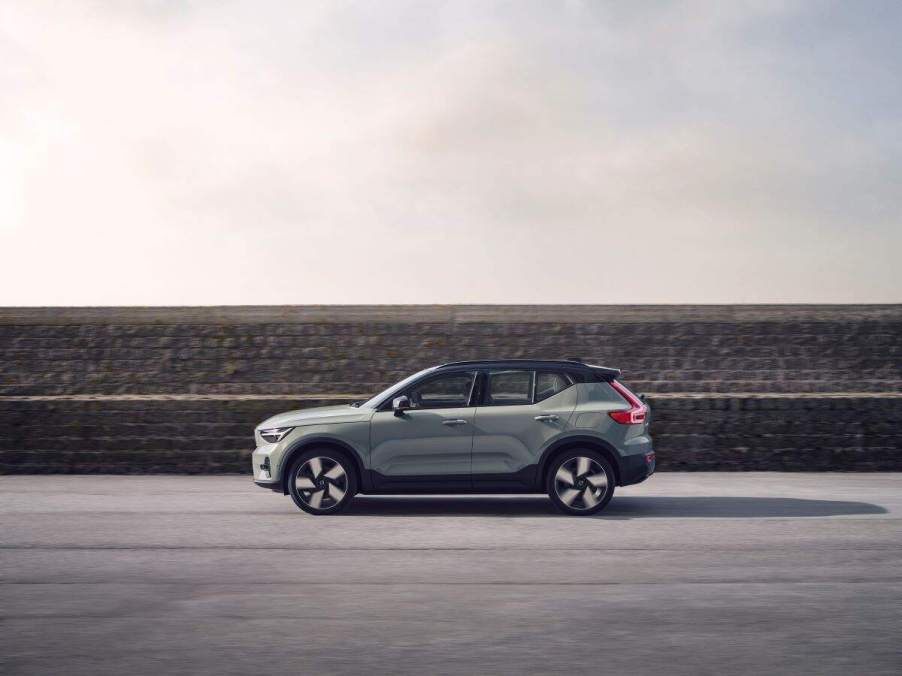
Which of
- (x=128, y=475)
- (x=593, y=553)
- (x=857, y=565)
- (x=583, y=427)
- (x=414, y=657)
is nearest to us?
(x=414, y=657)

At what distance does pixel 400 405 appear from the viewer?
38.1ft

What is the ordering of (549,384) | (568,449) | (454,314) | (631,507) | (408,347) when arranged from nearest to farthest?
(568,449) < (549,384) < (631,507) < (408,347) < (454,314)

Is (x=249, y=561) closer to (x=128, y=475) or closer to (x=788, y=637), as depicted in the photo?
(x=788, y=637)

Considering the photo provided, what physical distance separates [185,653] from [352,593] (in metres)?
1.78

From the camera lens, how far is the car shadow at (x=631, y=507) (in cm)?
1180

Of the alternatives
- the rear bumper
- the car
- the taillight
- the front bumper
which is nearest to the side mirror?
the car

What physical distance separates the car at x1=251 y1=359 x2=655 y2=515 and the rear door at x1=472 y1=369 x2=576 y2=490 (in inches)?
0.4

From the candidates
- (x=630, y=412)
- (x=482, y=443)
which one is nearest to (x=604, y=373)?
(x=630, y=412)

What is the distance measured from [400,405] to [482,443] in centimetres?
96

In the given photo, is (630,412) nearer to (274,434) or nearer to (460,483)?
(460,483)

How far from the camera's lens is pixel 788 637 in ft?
20.3

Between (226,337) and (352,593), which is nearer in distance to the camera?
(352,593)

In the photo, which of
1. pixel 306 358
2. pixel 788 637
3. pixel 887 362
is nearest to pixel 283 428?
pixel 788 637

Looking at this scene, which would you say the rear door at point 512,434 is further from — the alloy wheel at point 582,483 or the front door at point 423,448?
the alloy wheel at point 582,483
